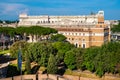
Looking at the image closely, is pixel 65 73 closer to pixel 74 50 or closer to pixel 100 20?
pixel 74 50

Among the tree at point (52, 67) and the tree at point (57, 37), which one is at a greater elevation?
the tree at point (57, 37)

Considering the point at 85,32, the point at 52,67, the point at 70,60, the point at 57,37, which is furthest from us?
the point at 85,32

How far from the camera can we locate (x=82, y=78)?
176ft

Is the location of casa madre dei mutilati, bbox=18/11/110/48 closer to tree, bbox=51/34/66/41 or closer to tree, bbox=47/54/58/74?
tree, bbox=51/34/66/41

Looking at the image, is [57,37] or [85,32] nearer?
[57,37]

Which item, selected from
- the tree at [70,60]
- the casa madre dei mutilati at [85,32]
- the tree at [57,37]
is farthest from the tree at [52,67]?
the casa madre dei mutilati at [85,32]

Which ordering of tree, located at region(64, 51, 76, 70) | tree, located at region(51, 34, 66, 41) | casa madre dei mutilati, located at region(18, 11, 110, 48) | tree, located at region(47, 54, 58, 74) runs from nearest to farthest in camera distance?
1. tree, located at region(47, 54, 58, 74)
2. tree, located at region(64, 51, 76, 70)
3. tree, located at region(51, 34, 66, 41)
4. casa madre dei mutilati, located at region(18, 11, 110, 48)

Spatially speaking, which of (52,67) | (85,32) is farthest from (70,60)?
(85,32)

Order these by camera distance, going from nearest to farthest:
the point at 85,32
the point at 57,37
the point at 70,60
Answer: the point at 70,60, the point at 57,37, the point at 85,32

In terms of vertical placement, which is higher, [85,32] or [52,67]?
[85,32]

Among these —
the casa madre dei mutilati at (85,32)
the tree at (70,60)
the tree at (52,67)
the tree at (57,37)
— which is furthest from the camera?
the casa madre dei mutilati at (85,32)

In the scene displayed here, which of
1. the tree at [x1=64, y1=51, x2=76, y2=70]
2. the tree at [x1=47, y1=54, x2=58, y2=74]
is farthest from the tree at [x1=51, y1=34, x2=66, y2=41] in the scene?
the tree at [x1=47, y1=54, x2=58, y2=74]

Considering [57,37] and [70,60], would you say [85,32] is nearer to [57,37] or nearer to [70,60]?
[57,37]

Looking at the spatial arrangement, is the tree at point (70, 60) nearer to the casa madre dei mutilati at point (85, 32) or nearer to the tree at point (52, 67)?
the tree at point (52, 67)
